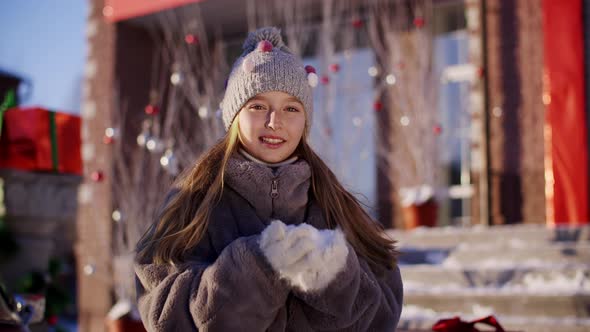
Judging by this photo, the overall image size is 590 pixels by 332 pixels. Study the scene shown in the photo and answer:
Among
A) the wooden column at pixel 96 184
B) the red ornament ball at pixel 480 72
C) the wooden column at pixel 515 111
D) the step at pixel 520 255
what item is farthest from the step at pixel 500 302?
the wooden column at pixel 96 184

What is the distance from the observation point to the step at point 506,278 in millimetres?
4141

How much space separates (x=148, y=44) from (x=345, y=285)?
8.33 metres

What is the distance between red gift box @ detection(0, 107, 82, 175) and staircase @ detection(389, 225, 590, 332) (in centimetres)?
263

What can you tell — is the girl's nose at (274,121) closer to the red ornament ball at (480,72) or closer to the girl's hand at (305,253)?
the girl's hand at (305,253)

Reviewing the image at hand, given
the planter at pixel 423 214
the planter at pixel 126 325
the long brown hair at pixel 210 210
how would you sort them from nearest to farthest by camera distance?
1. the long brown hair at pixel 210 210
2. the planter at pixel 126 325
3. the planter at pixel 423 214

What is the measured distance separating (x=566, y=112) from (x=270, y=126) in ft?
17.9

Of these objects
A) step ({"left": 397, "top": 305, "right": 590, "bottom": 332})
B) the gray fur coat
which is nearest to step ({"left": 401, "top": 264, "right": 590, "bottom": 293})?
step ({"left": 397, "top": 305, "right": 590, "bottom": 332})

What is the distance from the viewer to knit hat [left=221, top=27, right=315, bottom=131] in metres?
1.96

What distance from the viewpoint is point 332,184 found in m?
2.05

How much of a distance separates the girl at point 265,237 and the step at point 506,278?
249 cm

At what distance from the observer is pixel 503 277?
436 centimetres

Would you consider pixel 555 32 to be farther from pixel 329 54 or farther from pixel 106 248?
pixel 106 248

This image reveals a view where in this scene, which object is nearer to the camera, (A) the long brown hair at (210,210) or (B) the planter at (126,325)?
(A) the long brown hair at (210,210)

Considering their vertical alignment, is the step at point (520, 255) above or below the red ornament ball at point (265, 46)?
below
